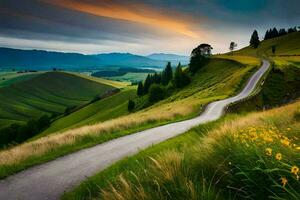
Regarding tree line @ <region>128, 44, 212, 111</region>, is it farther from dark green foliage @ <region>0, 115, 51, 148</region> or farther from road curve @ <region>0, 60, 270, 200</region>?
road curve @ <region>0, 60, 270, 200</region>

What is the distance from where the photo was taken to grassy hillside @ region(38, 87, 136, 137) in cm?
11956

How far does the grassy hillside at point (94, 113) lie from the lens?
4707 inches

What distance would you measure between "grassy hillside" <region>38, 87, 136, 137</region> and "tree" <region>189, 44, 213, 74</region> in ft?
84.2

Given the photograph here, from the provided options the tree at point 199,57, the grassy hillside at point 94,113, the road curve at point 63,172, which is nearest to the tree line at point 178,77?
the tree at point 199,57

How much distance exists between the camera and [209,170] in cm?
684

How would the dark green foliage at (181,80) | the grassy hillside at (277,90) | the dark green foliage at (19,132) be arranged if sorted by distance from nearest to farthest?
the grassy hillside at (277,90) → the dark green foliage at (181,80) → the dark green foliage at (19,132)

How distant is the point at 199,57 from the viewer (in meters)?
118

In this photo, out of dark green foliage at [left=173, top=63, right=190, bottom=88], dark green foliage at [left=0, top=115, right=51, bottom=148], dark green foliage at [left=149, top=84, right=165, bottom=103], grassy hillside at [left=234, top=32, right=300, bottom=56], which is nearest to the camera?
dark green foliage at [left=149, top=84, right=165, bottom=103]

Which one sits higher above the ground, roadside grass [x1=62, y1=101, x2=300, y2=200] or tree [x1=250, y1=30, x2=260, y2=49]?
tree [x1=250, y1=30, x2=260, y2=49]

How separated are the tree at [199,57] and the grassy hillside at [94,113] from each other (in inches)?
1010

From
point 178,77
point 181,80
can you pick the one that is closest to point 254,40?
point 178,77

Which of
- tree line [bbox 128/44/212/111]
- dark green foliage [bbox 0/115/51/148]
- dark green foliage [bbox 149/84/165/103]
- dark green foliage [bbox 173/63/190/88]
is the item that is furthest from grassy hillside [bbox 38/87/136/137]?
dark green foliage [bbox 173/63/190/88]

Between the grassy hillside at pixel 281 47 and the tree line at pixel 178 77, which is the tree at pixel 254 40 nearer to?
the grassy hillside at pixel 281 47

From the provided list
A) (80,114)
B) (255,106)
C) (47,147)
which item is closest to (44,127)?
(80,114)
